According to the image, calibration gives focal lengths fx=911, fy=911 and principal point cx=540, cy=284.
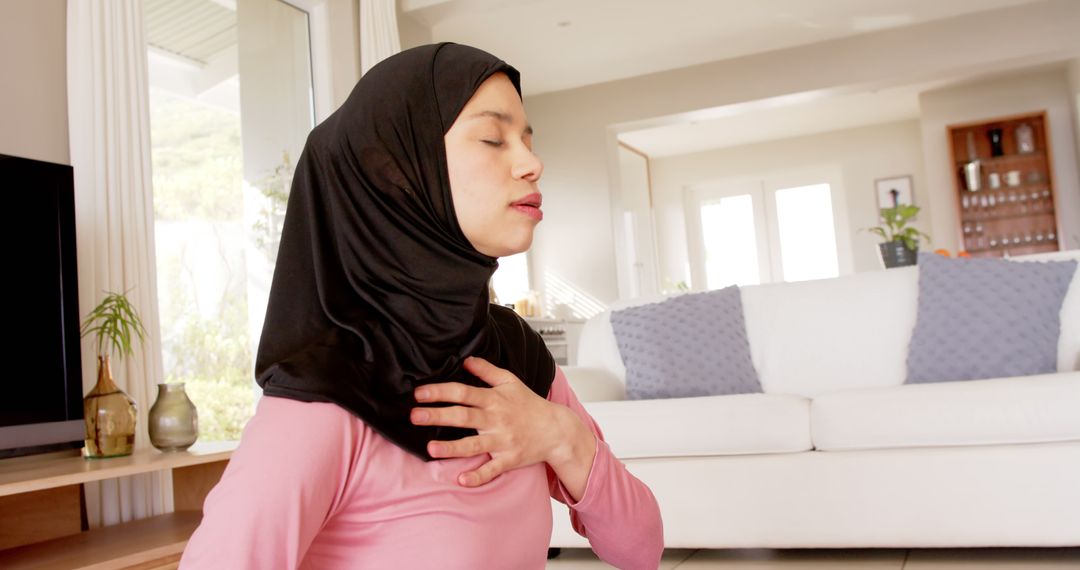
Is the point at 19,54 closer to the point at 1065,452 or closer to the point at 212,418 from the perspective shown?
the point at 212,418

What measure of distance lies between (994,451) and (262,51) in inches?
151

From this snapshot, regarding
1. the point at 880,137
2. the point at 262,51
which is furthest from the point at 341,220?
the point at 880,137

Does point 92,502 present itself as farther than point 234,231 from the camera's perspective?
No

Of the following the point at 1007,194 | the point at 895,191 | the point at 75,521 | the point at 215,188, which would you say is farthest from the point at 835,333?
the point at 895,191

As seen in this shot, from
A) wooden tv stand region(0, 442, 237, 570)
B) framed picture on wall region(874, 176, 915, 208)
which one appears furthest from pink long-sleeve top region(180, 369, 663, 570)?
framed picture on wall region(874, 176, 915, 208)

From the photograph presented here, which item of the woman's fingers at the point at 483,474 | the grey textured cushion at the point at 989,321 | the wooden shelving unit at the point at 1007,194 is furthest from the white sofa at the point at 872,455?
the wooden shelving unit at the point at 1007,194

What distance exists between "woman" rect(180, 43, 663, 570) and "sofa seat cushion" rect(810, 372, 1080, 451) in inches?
84.0

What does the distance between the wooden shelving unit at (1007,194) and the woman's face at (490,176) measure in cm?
892

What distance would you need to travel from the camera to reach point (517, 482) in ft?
2.72

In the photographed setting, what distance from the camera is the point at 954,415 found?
8.72ft

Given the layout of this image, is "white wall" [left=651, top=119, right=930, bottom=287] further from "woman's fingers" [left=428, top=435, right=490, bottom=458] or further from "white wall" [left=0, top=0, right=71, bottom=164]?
"woman's fingers" [left=428, top=435, right=490, bottom=458]

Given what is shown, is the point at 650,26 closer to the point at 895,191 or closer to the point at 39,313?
the point at 895,191

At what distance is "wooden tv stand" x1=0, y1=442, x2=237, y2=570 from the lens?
2082mm

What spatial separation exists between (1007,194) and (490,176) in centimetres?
913
